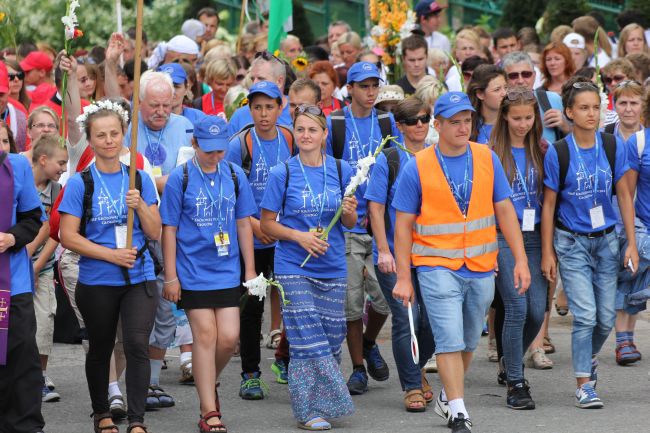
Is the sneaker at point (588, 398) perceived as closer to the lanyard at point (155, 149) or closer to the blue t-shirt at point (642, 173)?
the blue t-shirt at point (642, 173)

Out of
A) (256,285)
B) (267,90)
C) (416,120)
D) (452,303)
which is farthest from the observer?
(267,90)

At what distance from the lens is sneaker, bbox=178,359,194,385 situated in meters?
9.68

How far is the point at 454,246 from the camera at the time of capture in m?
7.99

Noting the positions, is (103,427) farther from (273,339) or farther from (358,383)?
(273,339)

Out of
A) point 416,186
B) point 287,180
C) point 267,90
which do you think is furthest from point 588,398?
point 267,90

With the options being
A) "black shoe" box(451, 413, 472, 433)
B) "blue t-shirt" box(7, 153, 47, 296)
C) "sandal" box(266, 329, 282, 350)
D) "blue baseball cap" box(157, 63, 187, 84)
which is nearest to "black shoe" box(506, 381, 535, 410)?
"black shoe" box(451, 413, 472, 433)

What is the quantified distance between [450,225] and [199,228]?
1.53 metres

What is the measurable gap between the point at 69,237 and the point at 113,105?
2.92 feet

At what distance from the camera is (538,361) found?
1003cm

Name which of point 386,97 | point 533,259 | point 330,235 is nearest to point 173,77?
point 386,97

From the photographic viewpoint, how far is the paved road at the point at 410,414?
8336 millimetres

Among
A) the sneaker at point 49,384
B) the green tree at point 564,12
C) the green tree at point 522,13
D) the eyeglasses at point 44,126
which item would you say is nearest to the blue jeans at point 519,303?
the sneaker at point 49,384

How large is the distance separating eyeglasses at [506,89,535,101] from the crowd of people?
0.02m

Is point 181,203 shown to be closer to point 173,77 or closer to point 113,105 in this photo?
point 113,105
